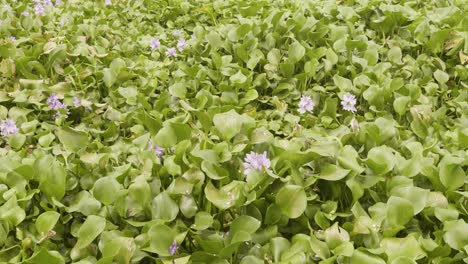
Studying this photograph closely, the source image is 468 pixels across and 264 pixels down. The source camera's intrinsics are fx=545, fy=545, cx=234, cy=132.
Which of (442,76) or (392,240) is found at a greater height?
(392,240)

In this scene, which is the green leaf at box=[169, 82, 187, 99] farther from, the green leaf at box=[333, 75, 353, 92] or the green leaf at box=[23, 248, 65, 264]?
the green leaf at box=[23, 248, 65, 264]

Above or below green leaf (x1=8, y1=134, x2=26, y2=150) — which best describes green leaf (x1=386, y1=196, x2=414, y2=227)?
above

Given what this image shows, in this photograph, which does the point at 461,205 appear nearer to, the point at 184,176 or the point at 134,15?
the point at 184,176

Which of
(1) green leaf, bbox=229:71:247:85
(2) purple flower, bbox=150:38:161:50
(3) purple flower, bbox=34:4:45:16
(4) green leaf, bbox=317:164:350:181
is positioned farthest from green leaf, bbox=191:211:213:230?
(3) purple flower, bbox=34:4:45:16

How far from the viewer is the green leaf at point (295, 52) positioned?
10.9 ft

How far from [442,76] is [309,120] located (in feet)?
3.02

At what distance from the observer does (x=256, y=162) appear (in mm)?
2055

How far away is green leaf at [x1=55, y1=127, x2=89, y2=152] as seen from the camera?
2486mm

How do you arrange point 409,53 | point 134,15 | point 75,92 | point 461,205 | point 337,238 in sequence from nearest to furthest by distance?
point 337,238
point 461,205
point 75,92
point 409,53
point 134,15

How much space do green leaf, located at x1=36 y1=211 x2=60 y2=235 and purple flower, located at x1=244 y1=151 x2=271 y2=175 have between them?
71 cm

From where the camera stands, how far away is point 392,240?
1.89 m

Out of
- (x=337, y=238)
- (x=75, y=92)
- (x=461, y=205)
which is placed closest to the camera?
(x=337, y=238)

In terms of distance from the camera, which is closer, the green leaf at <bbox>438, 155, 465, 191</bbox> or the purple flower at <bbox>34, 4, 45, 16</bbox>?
the green leaf at <bbox>438, 155, 465, 191</bbox>

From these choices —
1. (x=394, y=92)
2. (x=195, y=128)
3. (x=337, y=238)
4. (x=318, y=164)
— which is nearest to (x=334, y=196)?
(x=318, y=164)
